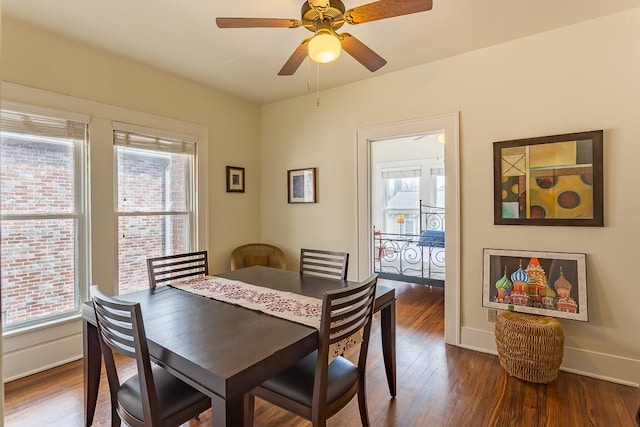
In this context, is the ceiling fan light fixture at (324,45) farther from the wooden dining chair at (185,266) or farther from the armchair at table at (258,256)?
the armchair at table at (258,256)

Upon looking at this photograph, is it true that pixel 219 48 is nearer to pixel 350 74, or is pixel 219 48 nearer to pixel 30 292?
pixel 350 74

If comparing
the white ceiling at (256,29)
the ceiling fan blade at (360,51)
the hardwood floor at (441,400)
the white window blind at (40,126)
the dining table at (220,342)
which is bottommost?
the hardwood floor at (441,400)

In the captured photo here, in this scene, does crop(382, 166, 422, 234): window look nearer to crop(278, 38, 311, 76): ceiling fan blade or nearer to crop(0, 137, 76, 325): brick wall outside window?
crop(278, 38, 311, 76): ceiling fan blade

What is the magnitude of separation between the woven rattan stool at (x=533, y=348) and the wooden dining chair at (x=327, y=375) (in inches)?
52.6

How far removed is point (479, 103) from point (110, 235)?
3.45 m

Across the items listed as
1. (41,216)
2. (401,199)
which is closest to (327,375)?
(41,216)

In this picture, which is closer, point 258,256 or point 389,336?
point 389,336

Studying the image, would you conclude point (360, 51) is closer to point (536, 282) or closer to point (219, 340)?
point (219, 340)

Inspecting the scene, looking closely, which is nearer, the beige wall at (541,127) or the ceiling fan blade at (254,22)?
the ceiling fan blade at (254,22)

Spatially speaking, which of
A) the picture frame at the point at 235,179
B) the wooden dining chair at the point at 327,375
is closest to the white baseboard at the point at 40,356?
the wooden dining chair at the point at 327,375

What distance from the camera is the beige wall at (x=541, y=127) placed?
2.49 meters

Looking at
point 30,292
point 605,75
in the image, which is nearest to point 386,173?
point 605,75

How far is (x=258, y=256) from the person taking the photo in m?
4.24

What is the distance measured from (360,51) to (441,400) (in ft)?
7.75
